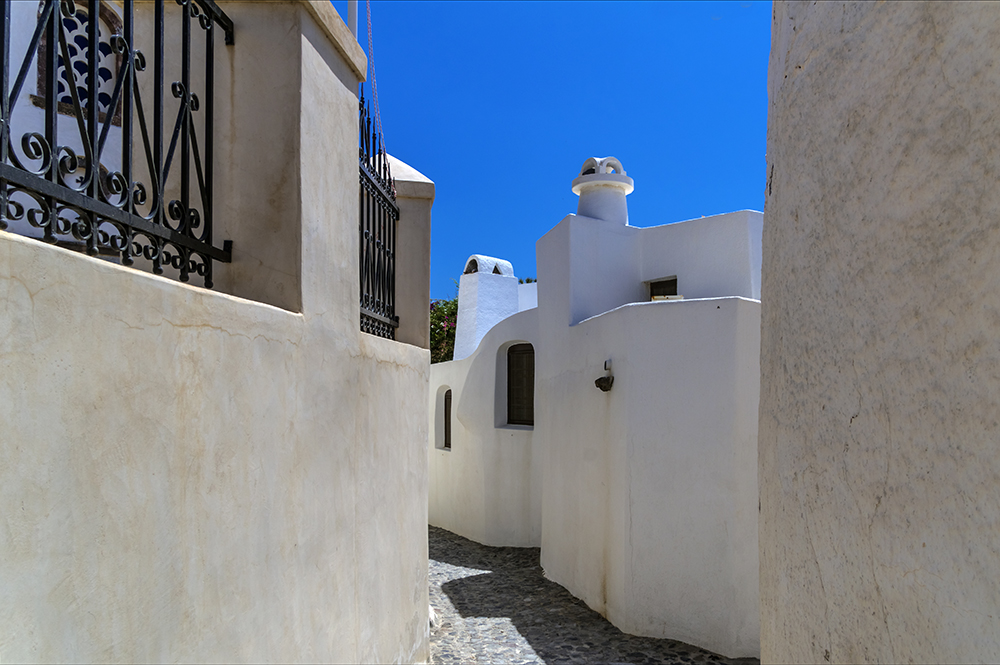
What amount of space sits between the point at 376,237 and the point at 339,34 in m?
1.64

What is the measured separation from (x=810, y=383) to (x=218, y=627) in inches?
77.2

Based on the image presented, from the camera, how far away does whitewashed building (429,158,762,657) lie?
284 inches

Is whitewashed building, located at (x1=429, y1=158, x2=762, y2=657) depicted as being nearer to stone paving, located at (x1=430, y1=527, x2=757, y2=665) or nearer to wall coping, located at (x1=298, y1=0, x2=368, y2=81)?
stone paving, located at (x1=430, y1=527, x2=757, y2=665)

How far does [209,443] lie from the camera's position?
7.05 ft

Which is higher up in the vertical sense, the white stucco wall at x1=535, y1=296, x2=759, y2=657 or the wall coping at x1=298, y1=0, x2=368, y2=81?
the wall coping at x1=298, y1=0, x2=368, y2=81

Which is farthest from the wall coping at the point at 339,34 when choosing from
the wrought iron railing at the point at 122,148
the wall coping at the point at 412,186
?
the wall coping at the point at 412,186

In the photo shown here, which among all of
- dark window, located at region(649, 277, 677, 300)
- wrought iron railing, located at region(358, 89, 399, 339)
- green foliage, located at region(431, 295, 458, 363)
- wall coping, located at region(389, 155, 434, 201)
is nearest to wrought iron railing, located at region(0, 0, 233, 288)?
wrought iron railing, located at region(358, 89, 399, 339)

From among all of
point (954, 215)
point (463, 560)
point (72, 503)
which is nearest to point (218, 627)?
point (72, 503)

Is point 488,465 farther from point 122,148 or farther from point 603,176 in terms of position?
point 122,148

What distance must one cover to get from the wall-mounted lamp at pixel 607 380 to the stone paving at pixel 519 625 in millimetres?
2788

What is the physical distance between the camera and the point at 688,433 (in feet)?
24.3

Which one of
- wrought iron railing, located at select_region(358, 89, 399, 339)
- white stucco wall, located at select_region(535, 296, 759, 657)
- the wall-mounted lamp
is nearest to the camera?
wrought iron railing, located at select_region(358, 89, 399, 339)

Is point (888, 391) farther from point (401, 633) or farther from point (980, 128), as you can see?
point (401, 633)

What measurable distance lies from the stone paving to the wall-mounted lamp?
9.15 feet
